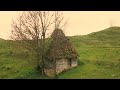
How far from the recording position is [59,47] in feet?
164

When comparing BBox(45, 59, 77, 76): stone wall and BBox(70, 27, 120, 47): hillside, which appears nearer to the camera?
BBox(45, 59, 77, 76): stone wall

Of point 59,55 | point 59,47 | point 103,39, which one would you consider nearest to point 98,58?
point 59,55

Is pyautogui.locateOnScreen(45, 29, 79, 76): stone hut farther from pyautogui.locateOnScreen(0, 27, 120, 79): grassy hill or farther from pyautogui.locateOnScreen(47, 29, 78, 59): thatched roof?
pyautogui.locateOnScreen(0, 27, 120, 79): grassy hill

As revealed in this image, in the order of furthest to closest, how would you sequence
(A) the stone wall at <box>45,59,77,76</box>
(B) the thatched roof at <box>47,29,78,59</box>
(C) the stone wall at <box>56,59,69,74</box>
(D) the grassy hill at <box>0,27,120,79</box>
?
(C) the stone wall at <box>56,59,69,74</box>, (A) the stone wall at <box>45,59,77,76</box>, (D) the grassy hill at <box>0,27,120,79</box>, (B) the thatched roof at <box>47,29,78,59</box>

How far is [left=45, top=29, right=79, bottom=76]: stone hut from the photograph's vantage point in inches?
1940

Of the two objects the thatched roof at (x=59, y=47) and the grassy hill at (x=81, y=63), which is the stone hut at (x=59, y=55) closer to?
the thatched roof at (x=59, y=47)

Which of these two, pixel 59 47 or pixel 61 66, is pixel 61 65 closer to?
pixel 61 66

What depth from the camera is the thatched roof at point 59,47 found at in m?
49.2

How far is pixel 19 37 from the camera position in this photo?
48.2 metres

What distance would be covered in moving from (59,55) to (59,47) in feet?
6.14

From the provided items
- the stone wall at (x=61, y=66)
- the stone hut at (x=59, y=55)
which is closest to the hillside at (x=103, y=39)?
the stone hut at (x=59, y=55)

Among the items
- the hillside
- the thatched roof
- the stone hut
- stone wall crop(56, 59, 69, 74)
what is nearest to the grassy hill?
Answer: the hillside
